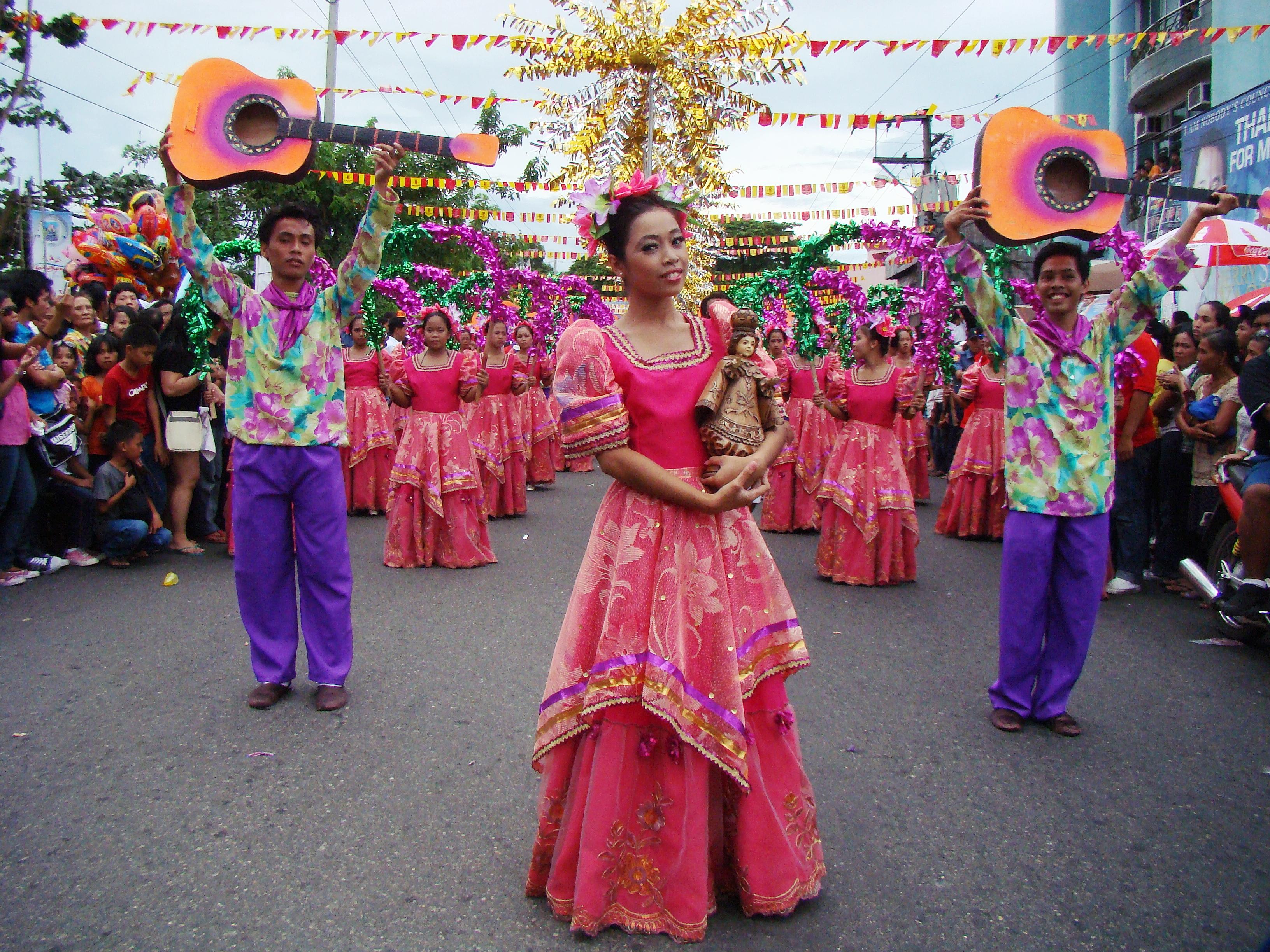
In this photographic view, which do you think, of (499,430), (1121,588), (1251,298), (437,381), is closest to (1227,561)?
(1121,588)

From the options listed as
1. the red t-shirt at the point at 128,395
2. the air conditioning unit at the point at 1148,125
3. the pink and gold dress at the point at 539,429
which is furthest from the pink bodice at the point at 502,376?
the air conditioning unit at the point at 1148,125

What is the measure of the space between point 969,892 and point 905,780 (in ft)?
2.47

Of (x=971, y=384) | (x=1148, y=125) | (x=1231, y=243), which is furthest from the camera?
(x=1148, y=125)

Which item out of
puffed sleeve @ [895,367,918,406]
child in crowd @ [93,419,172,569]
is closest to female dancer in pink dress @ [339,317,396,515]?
child in crowd @ [93,419,172,569]

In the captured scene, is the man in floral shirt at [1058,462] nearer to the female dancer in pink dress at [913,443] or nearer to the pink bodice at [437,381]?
the pink bodice at [437,381]

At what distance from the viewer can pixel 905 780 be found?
3311 mm

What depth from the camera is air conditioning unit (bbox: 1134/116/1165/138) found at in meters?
19.9

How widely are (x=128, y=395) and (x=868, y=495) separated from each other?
18.8 feet

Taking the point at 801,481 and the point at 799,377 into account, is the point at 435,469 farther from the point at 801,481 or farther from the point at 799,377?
the point at 799,377

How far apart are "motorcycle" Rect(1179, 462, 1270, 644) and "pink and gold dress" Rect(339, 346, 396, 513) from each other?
24.1 feet

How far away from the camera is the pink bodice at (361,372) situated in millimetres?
9672

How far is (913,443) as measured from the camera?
1049cm

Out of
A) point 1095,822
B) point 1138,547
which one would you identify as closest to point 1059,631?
point 1095,822

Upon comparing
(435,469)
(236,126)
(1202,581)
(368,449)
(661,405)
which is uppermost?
(236,126)
